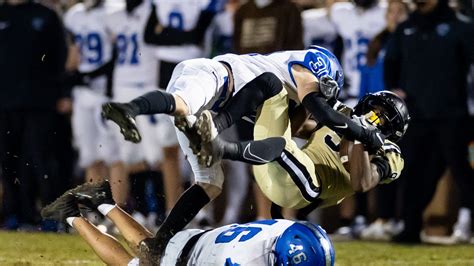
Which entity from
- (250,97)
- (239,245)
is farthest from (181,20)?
(239,245)

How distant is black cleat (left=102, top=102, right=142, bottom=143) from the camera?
280 inches

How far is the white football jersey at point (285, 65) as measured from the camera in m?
8.15

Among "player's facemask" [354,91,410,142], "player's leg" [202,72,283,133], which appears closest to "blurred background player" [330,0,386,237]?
"player's facemask" [354,91,410,142]

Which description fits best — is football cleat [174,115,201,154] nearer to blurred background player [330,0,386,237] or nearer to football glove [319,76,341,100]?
football glove [319,76,341,100]

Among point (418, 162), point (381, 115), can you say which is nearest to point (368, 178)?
point (381, 115)

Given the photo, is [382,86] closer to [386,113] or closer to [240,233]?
[386,113]

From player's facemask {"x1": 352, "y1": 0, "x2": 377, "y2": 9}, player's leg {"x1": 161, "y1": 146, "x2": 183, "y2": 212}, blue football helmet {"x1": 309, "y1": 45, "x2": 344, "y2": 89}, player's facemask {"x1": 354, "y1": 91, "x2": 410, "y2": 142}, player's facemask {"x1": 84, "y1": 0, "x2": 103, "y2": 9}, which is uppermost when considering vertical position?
blue football helmet {"x1": 309, "y1": 45, "x2": 344, "y2": 89}

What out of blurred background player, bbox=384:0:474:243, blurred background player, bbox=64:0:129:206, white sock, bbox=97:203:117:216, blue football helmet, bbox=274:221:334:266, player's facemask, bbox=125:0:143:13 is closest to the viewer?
blue football helmet, bbox=274:221:334:266

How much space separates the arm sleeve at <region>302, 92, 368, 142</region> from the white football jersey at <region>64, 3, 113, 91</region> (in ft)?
14.7

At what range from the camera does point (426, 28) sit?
11.2 m

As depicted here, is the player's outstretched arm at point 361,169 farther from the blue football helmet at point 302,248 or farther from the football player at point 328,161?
the blue football helmet at point 302,248

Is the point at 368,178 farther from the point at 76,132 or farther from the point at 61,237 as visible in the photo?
the point at 76,132

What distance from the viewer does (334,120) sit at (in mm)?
7863

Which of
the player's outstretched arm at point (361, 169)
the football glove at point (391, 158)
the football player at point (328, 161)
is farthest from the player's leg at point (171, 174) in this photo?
the player's outstretched arm at point (361, 169)
